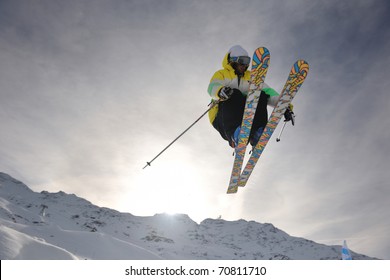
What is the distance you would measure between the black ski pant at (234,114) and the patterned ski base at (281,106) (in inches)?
10.2

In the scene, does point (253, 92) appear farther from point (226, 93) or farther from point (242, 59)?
point (242, 59)

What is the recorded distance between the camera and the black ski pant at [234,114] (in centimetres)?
824

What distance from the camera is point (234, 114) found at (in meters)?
8.23

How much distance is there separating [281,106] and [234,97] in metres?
1.25

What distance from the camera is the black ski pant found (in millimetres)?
8242

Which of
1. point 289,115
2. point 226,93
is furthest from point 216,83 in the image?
point 289,115

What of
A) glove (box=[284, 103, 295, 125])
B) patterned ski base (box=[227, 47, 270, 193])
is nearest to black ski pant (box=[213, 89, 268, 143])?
patterned ski base (box=[227, 47, 270, 193])

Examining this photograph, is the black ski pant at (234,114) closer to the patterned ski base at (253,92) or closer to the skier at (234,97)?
the skier at (234,97)

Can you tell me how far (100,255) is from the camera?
1540 centimetres

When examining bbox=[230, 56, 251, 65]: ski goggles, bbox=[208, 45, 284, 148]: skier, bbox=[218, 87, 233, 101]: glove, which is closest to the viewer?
bbox=[218, 87, 233, 101]: glove

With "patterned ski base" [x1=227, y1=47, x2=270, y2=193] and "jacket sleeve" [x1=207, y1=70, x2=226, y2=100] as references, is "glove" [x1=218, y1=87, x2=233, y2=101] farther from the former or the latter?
"patterned ski base" [x1=227, y1=47, x2=270, y2=193]

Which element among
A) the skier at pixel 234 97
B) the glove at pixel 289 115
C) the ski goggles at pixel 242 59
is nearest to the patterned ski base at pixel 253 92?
the skier at pixel 234 97

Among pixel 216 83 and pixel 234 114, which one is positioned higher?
pixel 216 83
